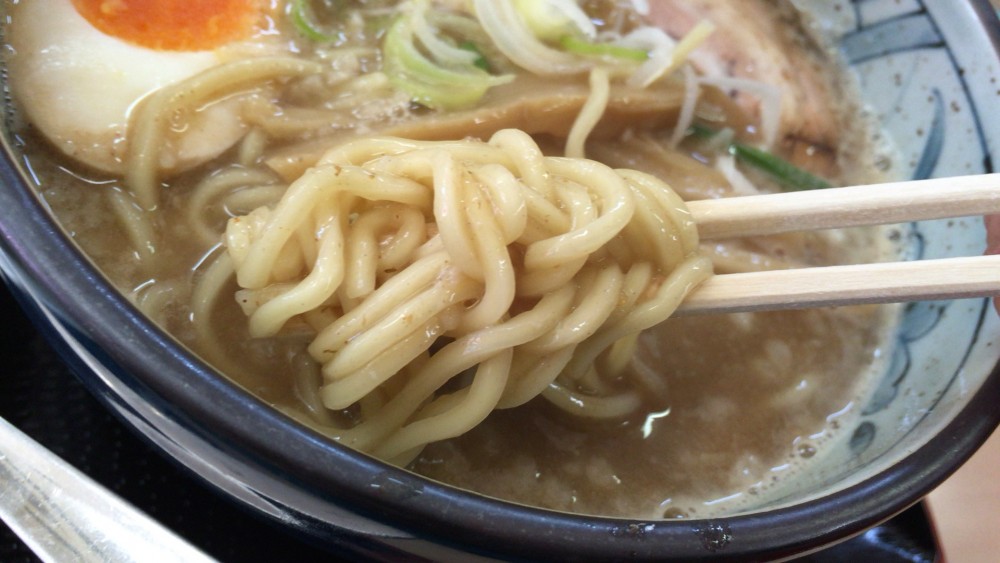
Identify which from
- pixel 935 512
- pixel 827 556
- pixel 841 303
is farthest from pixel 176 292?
pixel 935 512

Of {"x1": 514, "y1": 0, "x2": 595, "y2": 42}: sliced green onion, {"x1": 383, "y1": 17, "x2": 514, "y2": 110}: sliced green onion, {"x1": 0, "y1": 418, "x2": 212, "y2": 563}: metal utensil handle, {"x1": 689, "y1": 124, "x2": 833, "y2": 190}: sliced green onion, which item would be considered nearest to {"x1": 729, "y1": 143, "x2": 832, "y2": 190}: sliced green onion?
{"x1": 689, "y1": 124, "x2": 833, "y2": 190}: sliced green onion

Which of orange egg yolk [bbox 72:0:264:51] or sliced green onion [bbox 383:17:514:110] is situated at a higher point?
orange egg yolk [bbox 72:0:264:51]

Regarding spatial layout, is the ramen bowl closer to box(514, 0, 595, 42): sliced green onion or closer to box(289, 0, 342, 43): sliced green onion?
box(289, 0, 342, 43): sliced green onion

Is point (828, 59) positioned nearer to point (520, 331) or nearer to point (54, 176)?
point (520, 331)

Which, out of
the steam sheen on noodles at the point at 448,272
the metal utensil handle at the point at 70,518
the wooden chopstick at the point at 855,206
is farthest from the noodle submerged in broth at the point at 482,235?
the metal utensil handle at the point at 70,518

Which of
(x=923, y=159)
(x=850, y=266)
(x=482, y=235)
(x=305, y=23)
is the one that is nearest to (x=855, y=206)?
(x=850, y=266)

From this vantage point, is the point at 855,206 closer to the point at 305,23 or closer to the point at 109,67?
the point at 305,23
